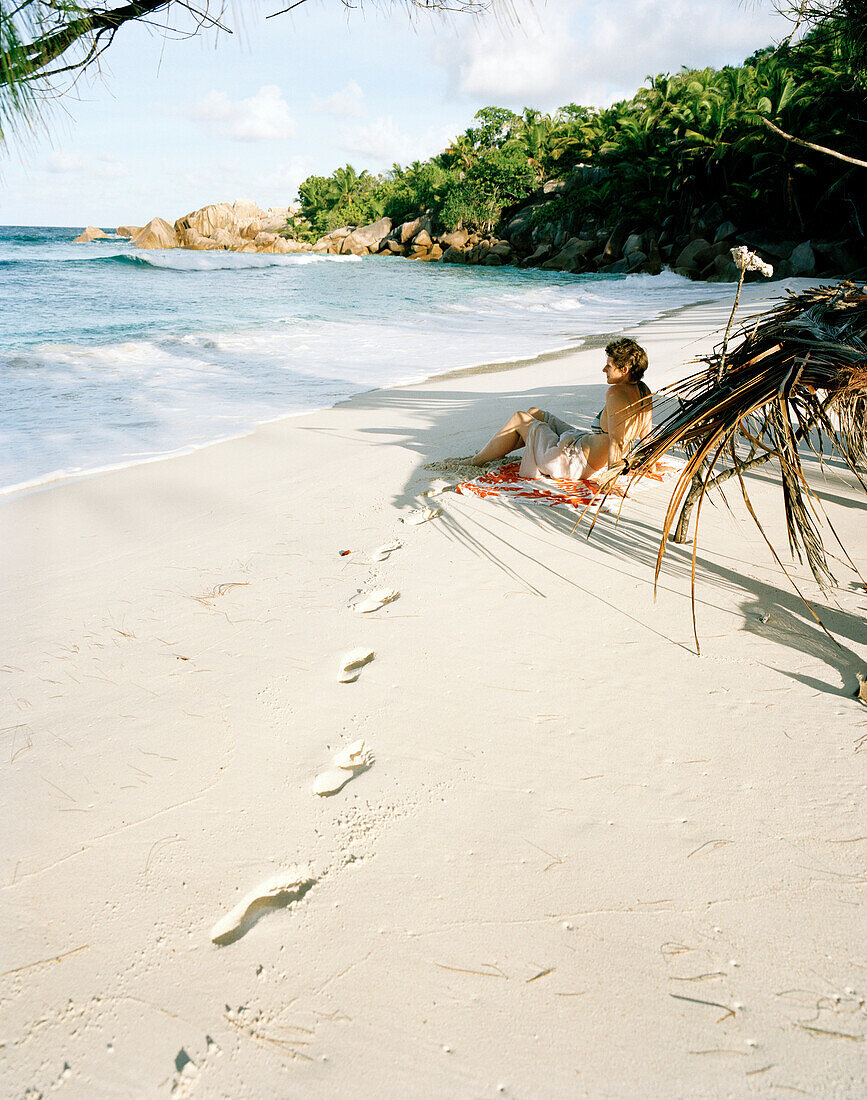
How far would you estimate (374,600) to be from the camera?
257 centimetres

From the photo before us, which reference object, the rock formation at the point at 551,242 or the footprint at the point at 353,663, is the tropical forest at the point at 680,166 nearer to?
the rock formation at the point at 551,242

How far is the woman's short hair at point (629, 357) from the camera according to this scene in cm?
345

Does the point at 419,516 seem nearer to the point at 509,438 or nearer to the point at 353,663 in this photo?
the point at 509,438

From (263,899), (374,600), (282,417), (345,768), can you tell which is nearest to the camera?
(263,899)

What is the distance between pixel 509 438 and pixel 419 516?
0.97 m

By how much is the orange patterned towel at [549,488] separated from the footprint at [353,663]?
1.44m

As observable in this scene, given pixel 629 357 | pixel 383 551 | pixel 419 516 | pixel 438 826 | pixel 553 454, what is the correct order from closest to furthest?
1. pixel 438 826
2. pixel 383 551
3. pixel 419 516
4. pixel 629 357
5. pixel 553 454

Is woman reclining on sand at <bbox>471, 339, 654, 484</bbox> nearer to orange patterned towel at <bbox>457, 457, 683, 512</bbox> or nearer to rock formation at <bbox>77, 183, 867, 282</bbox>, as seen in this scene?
orange patterned towel at <bbox>457, 457, 683, 512</bbox>

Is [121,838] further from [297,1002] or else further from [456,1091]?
[456,1091]

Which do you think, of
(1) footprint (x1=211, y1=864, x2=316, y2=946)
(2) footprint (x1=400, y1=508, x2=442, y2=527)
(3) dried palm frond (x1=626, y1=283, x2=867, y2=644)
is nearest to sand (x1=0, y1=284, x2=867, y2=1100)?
(1) footprint (x1=211, y1=864, x2=316, y2=946)

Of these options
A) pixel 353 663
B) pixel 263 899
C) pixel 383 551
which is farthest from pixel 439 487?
pixel 263 899

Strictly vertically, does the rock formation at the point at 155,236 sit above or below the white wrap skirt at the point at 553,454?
above

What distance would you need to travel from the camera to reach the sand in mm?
1135

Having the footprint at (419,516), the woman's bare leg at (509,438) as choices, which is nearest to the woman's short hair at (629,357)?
the woman's bare leg at (509,438)
